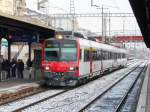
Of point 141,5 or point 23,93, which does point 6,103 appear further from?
point 141,5

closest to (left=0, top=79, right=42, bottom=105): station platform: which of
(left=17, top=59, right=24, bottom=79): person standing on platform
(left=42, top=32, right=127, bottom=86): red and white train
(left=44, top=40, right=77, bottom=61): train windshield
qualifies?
(left=42, top=32, right=127, bottom=86): red and white train

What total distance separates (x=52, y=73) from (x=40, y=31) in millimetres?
6949

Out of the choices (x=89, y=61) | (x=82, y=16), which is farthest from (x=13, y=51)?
(x=89, y=61)

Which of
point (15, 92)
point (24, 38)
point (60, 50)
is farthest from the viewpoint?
point (24, 38)

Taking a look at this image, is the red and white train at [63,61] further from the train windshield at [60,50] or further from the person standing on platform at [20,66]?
the person standing on platform at [20,66]

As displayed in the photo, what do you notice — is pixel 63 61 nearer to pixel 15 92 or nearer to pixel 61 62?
pixel 61 62

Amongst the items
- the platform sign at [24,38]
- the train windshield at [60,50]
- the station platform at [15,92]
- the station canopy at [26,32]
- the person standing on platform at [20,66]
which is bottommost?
the station platform at [15,92]

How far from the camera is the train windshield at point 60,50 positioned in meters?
24.8

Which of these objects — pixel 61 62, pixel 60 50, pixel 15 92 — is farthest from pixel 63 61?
pixel 15 92

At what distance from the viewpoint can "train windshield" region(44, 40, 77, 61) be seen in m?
24.8

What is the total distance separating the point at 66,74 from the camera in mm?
24469

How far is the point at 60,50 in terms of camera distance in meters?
25.0

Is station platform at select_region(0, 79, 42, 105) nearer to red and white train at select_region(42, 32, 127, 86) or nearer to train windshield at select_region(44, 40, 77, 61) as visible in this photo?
red and white train at select_region(42, 32, 127, 86)

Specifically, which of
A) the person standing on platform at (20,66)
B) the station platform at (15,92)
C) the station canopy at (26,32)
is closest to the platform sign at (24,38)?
the station canopy at (26,32)
